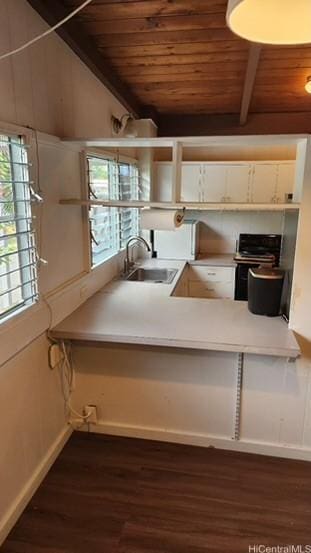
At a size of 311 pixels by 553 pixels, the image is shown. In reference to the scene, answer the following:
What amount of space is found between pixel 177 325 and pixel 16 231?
3.50 ft

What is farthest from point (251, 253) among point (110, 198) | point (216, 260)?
point (110, 198)

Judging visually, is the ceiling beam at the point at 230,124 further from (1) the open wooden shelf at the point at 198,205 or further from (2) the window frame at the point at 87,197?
(1) the open wooden shelf at the point at 198,205

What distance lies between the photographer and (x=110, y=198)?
338 cm

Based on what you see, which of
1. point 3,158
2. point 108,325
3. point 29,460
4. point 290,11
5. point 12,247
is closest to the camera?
point 290,11

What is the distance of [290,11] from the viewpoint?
3.60 ft

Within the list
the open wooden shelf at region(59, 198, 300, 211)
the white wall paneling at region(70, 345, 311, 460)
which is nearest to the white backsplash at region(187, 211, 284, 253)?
the open wooden shelf at region(59, 198, 300, 211)

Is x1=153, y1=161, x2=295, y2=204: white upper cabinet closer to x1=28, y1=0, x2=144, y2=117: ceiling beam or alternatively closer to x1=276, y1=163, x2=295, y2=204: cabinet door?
x1=276, y1=163, x2=295, y2=204: cabinet door

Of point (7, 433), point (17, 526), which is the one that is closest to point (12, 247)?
point (7, 433)

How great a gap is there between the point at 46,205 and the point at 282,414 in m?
1.91

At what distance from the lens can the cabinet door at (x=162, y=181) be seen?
427cm

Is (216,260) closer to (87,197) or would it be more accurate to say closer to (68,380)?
(87,197)

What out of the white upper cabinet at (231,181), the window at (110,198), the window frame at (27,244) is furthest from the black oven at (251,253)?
the window frame at (27,244)

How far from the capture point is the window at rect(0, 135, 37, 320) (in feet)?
5.86

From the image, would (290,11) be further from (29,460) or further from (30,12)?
(29,460)
